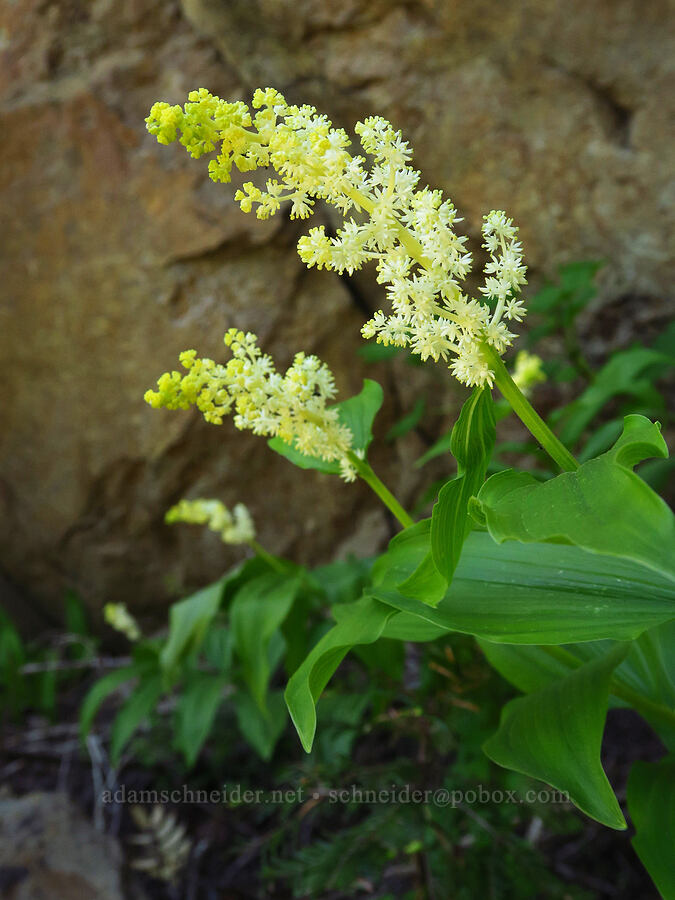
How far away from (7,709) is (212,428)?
152cm

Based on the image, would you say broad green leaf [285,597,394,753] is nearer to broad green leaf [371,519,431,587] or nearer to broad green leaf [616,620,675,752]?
broad green leaf [371,519,431,587]

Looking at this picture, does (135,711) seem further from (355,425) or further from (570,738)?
(570,738)

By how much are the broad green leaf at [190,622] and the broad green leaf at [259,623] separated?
0.14 metres

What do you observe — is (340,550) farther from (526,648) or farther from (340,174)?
(340,174)

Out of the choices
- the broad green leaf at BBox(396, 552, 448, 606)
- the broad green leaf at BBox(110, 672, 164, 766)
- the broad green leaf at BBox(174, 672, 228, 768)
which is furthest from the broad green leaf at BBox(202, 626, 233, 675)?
the broad green leaf at BBox(396, 552, 448, 606)

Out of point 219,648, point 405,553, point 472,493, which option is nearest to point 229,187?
point 219,648

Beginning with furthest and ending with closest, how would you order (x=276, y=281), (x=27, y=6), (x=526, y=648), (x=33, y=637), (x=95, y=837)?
(x=33, y=637) → (x=276, y=281) → (x=27, y=6) → (x=95, y=837) → (x=526, y=648)

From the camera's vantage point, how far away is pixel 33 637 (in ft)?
11.8

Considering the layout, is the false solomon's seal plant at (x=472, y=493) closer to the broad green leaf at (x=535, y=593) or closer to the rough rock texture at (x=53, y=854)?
the broad green leaf at (x=535, y=593)

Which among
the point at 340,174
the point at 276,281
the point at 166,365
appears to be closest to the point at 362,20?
the point at 276,281

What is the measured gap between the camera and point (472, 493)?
100 cm

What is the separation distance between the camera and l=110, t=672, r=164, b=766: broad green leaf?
228 centimetres

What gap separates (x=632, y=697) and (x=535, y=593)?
0.27 meters

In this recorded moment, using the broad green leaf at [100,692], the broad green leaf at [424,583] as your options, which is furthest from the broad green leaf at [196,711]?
the broad green leaf at [424,583]
